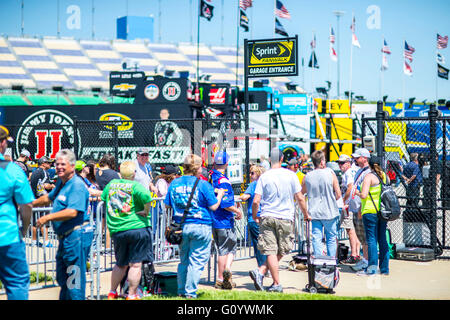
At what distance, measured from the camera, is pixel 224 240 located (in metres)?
8.05

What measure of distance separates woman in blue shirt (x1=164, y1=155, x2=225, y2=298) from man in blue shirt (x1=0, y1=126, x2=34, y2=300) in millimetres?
2075

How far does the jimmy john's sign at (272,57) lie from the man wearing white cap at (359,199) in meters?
2.54

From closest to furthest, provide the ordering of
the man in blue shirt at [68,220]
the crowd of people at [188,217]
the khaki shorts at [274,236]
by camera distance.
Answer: the crowd of people at [188,217] → the man in blue shirt at [68,220] → the khaki shorts at [274,236]

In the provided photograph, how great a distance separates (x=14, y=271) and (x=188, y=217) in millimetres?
2292

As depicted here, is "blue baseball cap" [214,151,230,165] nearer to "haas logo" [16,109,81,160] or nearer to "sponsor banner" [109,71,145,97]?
"haas logo" [16,109,81,160]

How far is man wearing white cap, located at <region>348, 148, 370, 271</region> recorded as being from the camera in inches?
370

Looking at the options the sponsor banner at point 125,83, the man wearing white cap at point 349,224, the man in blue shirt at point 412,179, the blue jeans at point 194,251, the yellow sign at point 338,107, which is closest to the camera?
the blue jeans at point 194,251

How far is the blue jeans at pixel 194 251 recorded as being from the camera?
704cm

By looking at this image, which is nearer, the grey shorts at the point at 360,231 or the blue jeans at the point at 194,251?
the blue jeans at the point at 194,251

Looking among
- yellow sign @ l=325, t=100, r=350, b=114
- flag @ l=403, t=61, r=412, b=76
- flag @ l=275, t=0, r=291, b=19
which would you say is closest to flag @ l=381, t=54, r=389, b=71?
flag @ l=403, t=61, r=412, b=76

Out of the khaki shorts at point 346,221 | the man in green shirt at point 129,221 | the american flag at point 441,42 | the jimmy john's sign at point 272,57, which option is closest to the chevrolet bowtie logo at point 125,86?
the jimmy john's sign at point 272,57

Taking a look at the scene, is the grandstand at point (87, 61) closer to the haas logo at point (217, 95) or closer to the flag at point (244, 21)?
the haas logo at point (217, 95)

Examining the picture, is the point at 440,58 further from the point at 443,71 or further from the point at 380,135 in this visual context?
the point at 380,135
